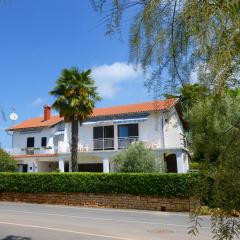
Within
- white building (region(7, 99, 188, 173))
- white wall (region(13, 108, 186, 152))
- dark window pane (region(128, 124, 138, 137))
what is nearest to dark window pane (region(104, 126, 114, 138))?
white building (region(7, 99, 188, 173))

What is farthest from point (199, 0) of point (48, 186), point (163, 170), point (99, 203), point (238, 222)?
point (163, 170)

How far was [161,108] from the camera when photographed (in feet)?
8.32

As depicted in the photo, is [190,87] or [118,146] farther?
[118,146]

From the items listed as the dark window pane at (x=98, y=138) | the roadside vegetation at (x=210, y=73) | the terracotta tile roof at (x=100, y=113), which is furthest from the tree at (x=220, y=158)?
the dark window pane at (x=98, y=138)

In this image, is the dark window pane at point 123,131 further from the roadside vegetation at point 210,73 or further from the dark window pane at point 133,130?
the roadside vegetation at point 210,73

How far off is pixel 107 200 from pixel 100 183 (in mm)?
1250

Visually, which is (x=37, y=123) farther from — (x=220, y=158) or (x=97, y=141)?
(x=220, y=158)

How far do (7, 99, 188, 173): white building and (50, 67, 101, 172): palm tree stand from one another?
4.98 m

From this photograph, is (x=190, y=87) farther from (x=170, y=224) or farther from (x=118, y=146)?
(x=118, y=146)

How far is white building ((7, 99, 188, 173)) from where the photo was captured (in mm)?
36625

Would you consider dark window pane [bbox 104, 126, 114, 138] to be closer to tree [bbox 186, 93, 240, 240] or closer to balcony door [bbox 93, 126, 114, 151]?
balcony door [bbox 93, 126, 114, 151]

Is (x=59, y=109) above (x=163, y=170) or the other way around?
above

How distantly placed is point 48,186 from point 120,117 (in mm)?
12606

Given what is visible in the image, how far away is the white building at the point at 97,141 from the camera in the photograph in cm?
3662
